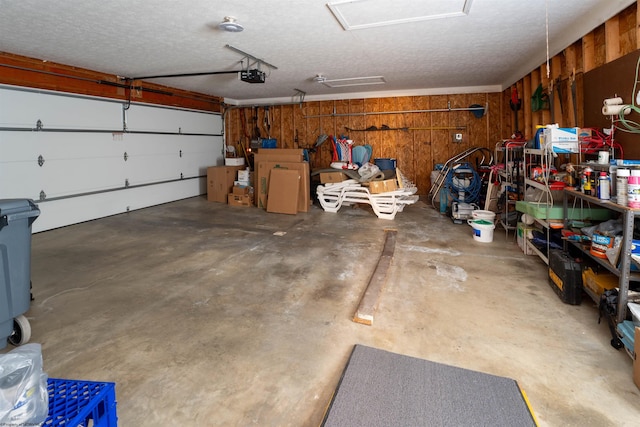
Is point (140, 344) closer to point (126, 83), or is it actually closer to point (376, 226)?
point (376, 226)

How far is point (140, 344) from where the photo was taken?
218 centimetres

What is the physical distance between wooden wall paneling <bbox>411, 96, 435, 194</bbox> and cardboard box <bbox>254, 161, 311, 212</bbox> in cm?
301

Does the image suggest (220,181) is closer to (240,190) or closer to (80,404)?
(240,190)

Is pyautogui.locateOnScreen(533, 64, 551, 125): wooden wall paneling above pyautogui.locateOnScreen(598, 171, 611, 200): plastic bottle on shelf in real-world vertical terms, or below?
above

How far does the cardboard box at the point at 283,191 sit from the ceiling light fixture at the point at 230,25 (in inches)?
120

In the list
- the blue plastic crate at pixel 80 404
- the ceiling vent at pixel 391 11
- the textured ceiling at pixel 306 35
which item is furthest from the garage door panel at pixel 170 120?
the blue plastic crate at pixel 80 404

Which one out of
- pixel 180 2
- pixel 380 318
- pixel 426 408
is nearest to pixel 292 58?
pixel 180 2

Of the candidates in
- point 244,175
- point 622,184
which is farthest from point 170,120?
point 622,184

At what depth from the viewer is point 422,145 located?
8.04 m

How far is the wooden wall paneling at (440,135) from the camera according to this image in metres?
7.83

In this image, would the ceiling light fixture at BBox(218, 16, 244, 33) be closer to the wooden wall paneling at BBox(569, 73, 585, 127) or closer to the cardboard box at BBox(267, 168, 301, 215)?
the cardboard box at BBox(267, 168, 301, 215)

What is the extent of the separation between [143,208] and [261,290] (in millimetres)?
5034

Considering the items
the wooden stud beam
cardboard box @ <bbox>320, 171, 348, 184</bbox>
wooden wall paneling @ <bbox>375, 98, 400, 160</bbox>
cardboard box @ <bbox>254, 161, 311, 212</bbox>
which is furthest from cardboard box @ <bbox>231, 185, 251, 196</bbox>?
the wooden stud beam

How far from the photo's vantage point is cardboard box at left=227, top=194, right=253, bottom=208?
714cm
